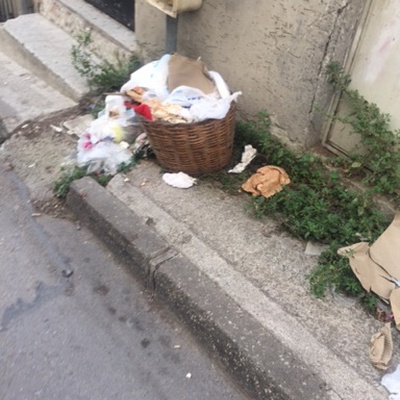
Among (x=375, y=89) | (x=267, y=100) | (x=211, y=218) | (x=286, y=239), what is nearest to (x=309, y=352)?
(x=286, y=239)

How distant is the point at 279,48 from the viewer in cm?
331

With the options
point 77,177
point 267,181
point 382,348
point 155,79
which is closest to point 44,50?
point 155,79

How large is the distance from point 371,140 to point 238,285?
1171mm

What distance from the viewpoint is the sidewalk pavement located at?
234 centimetres

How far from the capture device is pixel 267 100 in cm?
355

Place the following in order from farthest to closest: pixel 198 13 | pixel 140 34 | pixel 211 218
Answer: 1. pixel 140 34
2. pixel 198 13
3. pixel 211 218

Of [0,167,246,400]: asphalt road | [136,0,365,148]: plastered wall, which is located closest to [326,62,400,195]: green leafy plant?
[136,0,365,148]: plastered wall

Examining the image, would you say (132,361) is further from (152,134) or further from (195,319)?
(152,134)

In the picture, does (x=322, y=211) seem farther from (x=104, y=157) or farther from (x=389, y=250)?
(x=104, y=157)

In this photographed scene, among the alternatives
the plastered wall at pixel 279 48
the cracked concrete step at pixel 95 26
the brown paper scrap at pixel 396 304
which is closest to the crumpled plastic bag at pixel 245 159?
the plastered wall at pixel 279 48

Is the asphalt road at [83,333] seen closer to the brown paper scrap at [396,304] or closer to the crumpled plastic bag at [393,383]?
the crumpled plastic bag at [393,383]

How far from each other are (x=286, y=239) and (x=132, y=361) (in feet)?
3.80

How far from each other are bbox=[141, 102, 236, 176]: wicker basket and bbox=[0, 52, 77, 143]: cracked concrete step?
1430mm

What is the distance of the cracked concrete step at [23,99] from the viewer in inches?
169
